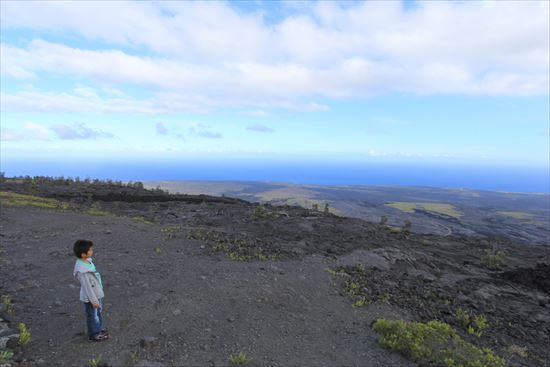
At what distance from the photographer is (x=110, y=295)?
948 centimetres

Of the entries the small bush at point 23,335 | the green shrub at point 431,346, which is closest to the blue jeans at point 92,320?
the small bush at point 23,335

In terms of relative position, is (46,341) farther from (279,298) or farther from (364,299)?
(364,299)

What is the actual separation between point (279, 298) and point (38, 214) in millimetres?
14952

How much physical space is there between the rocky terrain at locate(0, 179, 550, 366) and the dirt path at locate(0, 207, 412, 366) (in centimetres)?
4

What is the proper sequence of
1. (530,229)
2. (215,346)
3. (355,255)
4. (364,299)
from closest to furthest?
(215,346) < (364,299) < (355,255) < (530,229)

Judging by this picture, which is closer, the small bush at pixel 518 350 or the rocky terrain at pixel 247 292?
the rocky terrain at pixel 247 292

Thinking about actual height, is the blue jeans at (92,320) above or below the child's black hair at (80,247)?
below

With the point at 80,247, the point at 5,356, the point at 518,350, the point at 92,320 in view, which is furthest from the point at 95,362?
the point at 518,350

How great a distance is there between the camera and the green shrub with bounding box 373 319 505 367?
7740 millimetres

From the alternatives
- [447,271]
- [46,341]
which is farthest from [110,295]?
[447,271]

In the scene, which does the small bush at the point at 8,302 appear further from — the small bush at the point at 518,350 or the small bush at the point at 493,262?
the small bush at the point at 493,262

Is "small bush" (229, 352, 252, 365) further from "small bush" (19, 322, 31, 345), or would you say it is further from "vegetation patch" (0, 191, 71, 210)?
"vegetation patch" (0, 191, 71, 210)

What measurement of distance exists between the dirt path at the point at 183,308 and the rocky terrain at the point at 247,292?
0.12 feet

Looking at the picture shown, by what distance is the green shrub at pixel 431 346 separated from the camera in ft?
25.4
